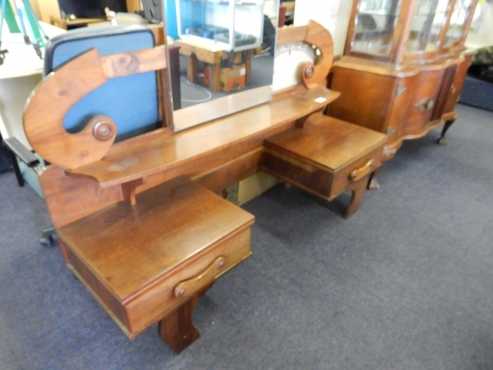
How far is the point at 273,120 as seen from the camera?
5.20 feet

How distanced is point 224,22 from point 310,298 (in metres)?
1.23

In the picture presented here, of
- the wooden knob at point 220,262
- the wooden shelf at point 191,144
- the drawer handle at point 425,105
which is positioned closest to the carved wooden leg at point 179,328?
the wooden knob at point 220,262

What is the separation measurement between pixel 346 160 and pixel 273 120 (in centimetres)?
41

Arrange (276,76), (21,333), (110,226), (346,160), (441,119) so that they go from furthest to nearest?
(441,119) → (276,76) → (346,160) → (21,333) → (110,226)

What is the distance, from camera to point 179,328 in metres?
1.25

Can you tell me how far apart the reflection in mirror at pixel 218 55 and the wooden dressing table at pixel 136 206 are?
0.10m

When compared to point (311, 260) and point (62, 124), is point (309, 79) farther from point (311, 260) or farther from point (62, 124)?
point (62, 124)

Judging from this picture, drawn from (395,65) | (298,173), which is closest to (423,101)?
(395,65)

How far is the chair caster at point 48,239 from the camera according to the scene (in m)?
1.77

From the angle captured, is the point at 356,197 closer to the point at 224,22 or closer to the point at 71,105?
the point at 224,22

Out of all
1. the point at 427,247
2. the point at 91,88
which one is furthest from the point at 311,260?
the point at 91,88

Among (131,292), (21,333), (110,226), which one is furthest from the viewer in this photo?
(21,333)

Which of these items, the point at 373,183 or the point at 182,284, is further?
the point at 373,183

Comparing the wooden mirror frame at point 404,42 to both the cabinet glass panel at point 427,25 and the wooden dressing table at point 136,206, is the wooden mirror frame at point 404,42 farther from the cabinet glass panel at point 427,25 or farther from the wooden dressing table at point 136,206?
the wooden dressing table at point 136,206
